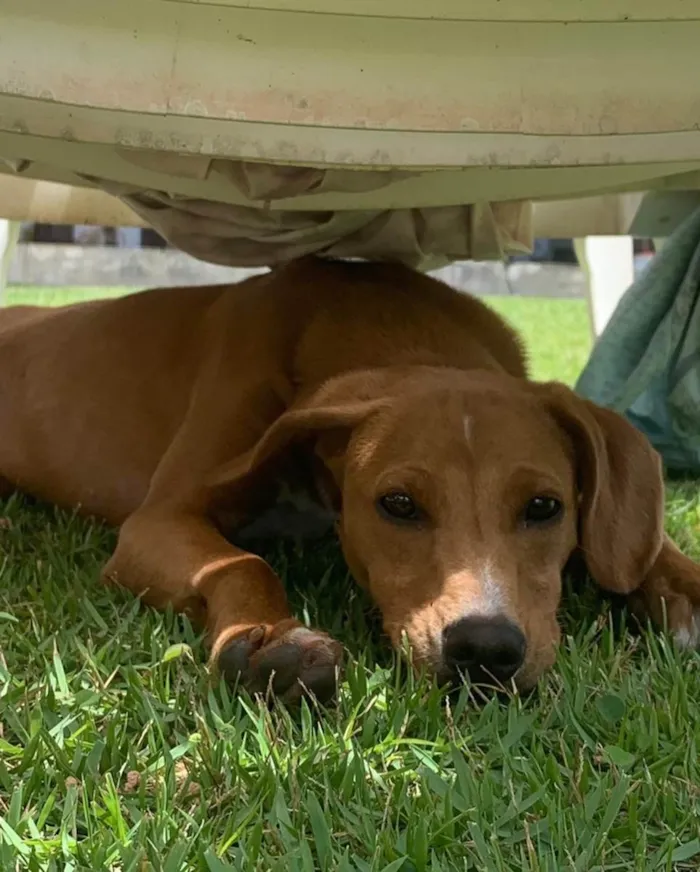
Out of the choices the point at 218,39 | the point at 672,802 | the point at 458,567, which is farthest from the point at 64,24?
the point at 672,802

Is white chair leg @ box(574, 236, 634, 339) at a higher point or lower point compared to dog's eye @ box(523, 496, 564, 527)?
lower

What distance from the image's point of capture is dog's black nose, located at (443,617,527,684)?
149cm

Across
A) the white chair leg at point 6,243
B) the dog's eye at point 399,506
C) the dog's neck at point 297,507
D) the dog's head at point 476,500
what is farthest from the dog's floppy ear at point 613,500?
the white chair leg at point 6,243

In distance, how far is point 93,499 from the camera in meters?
2.47

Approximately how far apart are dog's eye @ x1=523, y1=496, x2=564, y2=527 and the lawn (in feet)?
0.59

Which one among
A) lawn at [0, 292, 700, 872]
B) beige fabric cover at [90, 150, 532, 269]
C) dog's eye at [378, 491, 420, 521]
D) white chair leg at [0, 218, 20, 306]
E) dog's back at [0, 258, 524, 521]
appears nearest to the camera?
lawn at [0, 292, 700, 872]

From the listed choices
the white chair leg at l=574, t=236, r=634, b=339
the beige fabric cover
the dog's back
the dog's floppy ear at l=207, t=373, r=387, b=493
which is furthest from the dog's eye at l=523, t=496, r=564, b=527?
the white chair leg at l=574, t=236, r=634, b=339

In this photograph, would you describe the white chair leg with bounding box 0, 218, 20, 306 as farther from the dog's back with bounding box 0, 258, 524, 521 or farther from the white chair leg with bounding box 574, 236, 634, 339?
the white chair leg with bounding box 574, 236, 634, 339

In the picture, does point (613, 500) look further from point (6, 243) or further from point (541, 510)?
point (6, 243)

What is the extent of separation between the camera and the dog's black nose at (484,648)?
149cm

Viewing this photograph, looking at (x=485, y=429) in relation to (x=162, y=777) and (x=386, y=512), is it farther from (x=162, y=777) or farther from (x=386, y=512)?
(x=162, y=777)

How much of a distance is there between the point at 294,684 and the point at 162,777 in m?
0.24

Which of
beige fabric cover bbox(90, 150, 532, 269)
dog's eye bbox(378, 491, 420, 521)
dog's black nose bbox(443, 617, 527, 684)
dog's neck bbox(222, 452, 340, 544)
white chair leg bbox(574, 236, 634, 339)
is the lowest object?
white chair leg bbox(574, 236, 634, 339)

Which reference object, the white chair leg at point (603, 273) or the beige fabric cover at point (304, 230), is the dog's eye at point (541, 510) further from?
the white chair leg at point (603, 273)
